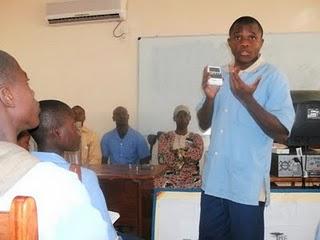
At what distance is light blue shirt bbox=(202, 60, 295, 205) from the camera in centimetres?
161

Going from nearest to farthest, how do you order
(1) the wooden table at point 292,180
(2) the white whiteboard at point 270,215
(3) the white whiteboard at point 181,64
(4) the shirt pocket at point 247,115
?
(4) the shirt pocket at point 247,115 < (2) the white whiteboard at point 270,215 < (1) the wooden table at point 292,180 < (3) the white whiteboard at point 181,64

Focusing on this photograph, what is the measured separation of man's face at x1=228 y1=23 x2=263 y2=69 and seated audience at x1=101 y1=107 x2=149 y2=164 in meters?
3.00

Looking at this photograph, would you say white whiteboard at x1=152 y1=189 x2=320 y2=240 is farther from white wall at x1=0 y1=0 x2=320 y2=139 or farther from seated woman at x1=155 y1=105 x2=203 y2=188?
white wall at x1=0 y1=0 x2=320 y2=139

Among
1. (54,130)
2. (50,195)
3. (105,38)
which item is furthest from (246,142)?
(105,38)

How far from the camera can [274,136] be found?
158 centimetres

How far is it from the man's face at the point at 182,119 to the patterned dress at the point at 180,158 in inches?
5.1

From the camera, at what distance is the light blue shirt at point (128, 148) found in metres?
4.58

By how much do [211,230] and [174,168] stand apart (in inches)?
90.5

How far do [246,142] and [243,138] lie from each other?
0.02 metres

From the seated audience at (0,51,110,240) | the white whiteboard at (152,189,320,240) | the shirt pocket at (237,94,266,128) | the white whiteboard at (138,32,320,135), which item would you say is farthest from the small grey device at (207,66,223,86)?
the white whiteboard at (138,32,320,135)

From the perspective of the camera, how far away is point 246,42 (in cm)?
165

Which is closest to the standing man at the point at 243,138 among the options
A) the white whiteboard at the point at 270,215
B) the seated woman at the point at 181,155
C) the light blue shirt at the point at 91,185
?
the light blue shirt at the point at 91,185

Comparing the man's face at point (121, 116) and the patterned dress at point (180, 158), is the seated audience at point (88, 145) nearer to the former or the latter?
the man's face at point (121, 116)

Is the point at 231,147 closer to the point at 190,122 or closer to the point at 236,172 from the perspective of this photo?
the point at 236,172
